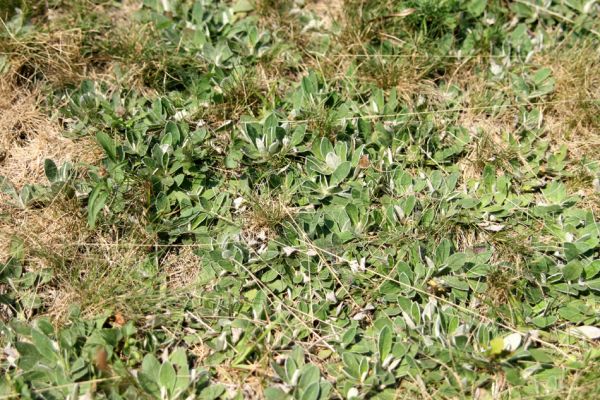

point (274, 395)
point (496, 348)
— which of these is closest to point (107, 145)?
point (274, 395)

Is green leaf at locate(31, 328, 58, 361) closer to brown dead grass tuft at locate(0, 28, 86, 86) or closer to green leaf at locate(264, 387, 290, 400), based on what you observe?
green leaf at locate(264, 387, 290, 400)

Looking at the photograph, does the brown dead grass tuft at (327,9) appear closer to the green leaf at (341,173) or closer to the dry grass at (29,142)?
the green leaf at (341,173)

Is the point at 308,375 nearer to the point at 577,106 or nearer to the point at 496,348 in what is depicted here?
the point at 496,348

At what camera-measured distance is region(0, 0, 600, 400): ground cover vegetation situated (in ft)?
8.75

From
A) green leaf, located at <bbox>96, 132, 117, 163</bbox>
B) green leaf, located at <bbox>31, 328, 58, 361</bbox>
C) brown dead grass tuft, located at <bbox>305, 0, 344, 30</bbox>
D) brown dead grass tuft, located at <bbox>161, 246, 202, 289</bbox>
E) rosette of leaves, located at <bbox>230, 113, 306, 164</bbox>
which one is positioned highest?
brown dead grass tuft, located at <bbox>305, 0, 344, 30</bbox>

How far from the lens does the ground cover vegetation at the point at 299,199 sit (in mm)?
2666

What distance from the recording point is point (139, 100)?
135 inches

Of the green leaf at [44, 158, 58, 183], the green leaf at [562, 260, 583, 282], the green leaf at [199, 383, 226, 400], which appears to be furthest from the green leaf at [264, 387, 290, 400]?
the green leaf at [44, 158, 58, 183]

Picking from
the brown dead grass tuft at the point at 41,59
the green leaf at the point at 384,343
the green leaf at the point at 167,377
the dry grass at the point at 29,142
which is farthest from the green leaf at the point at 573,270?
the brown dead grass tuft at the point at 41,59

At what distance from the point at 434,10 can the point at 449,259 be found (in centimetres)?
151

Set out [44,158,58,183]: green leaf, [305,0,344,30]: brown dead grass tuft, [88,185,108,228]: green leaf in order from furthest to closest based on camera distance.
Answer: [305,0,344,30]: brown dead grass tuft < [44,158,58,183]: green leaf < [88,185,108,228]: green leaf

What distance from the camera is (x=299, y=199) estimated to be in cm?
315

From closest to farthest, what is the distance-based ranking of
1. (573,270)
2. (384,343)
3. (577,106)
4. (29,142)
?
(384,343) < (573,270) < (29,142) < (577,106)

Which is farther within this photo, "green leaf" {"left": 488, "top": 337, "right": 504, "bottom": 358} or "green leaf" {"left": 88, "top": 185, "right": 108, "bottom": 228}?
"green leaf" {"left": 88, "top": 185, "right": 108, "bottom": 228}
